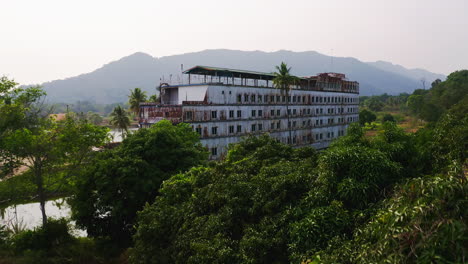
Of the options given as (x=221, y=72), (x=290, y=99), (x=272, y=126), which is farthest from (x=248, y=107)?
(x=290, y=99)

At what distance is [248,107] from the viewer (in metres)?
52.1

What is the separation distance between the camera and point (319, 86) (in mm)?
69062

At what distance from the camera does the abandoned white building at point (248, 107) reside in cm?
4412

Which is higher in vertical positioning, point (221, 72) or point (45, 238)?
point (221, 72)

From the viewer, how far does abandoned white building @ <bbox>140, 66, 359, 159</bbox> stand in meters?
44.1

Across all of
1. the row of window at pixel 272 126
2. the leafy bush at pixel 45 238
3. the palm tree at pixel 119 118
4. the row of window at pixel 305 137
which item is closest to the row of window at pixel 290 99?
the row of window at pixel 272 126

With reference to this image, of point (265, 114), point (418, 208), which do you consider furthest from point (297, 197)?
point (265, 114)

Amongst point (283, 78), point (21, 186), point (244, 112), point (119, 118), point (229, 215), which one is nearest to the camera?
point (229, 215)

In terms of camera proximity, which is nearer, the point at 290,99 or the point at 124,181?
the point at 124,181

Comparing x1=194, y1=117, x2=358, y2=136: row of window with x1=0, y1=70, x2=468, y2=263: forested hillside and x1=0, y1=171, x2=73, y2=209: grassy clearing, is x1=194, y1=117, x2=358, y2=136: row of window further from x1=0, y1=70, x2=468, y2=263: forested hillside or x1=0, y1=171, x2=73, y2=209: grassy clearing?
x1=0, y1=171, x2=73, y2=209: grassy clearing

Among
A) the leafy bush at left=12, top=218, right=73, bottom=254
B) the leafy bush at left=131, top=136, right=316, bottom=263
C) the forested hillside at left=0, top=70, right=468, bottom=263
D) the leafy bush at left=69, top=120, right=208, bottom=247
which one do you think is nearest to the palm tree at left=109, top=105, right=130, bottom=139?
the forested hillside at left=0, top=70, right=468, bottom=263

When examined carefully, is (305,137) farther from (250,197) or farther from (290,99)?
(250,197)

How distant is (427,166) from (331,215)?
834 centimetres

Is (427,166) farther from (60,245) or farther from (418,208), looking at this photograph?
(60,245)
